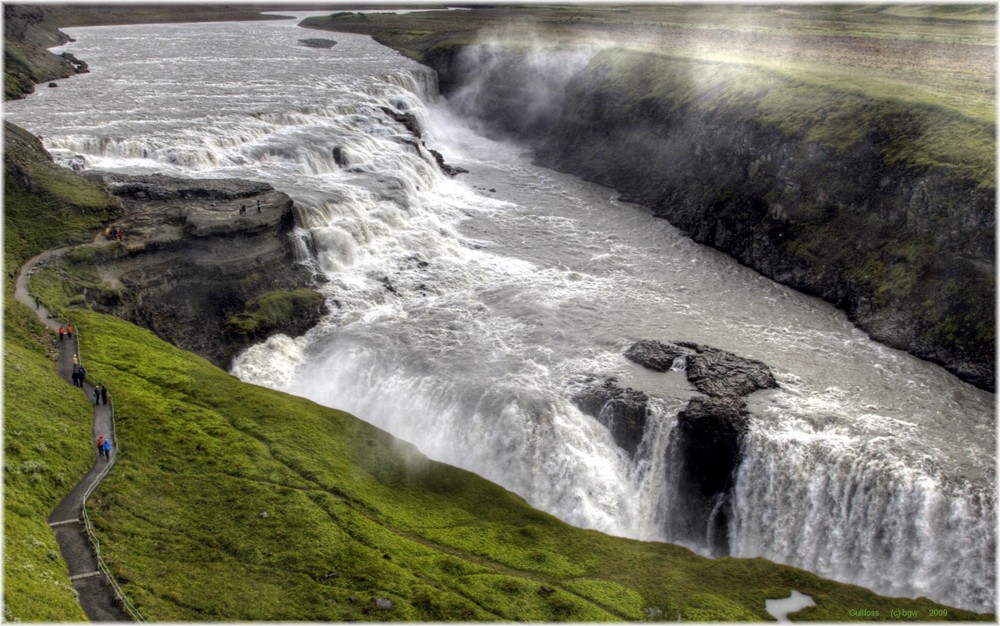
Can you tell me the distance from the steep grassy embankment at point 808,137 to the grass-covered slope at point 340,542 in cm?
2820

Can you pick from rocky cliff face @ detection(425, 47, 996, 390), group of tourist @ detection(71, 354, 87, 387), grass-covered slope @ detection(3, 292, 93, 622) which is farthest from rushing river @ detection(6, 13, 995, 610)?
grass-covered slope @ detection(3, 292, 93, 622)

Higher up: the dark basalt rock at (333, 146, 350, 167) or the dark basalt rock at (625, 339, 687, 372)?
the dark basalt rock at (333, 146, 350, 167)

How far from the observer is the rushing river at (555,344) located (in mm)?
39281

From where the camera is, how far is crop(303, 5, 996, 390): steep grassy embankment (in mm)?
54688

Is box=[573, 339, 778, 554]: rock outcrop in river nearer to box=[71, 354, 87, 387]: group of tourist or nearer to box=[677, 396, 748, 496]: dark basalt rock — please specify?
box=[677, 396, 748, 496]: dark basalt rock

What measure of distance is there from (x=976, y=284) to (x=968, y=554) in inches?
897

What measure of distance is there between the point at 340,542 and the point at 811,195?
50191mm

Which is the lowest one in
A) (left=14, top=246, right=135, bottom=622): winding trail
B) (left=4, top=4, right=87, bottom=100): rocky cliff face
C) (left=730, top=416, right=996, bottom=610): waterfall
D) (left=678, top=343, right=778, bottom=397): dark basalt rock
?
(left=730, top=416, right=996, bottom=610): waterfall

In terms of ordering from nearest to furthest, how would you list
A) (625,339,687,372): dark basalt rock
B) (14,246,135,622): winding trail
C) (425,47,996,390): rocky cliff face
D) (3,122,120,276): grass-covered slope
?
1. (14,246,135,622): winding trail
2. (625,339,687,372): dark basalt rock
3. (3,122,120,276): grass-covered slope
4. (425,47,996,390): rocky cliff face

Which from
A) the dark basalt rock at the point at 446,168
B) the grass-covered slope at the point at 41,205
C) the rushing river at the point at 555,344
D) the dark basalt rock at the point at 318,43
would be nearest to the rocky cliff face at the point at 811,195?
the rushing river at the point at 555,344

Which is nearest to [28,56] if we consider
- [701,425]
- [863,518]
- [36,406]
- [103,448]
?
[36,406]

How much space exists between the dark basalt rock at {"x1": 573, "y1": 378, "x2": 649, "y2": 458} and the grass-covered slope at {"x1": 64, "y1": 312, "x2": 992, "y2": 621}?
24.1ft

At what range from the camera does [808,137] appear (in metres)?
68.6

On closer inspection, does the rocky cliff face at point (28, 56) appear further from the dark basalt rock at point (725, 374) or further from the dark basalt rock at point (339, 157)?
the dark basalt rock at point (725, 374)
